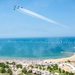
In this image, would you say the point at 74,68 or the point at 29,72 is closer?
the point at 29,72

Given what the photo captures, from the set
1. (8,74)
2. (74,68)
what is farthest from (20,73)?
(74,68)

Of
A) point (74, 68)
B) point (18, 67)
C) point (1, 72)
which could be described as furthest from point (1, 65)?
point (74, 68)

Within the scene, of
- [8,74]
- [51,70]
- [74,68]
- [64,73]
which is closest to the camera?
[8,74]

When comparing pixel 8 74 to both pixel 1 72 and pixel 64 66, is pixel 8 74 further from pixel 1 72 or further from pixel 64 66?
pixel 64 66

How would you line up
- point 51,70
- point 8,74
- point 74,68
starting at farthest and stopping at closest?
point 74,68, point 51,70, point 8,74

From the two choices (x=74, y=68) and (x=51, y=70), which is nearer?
(x=51, y=70)

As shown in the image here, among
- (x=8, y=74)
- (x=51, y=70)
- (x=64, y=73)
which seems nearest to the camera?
(x=8, y=74)

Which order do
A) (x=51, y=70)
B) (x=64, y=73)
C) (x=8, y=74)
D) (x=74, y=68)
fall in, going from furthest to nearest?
1. (x=74, y=68)
2. (x=51, y=70)
3. (x=64, y=73)
4. (x=8, y=74)

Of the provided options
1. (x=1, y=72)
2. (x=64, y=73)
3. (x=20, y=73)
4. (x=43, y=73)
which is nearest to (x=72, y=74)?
(x=64, y=73)

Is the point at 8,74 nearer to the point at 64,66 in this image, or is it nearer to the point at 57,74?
the point at 57,74
